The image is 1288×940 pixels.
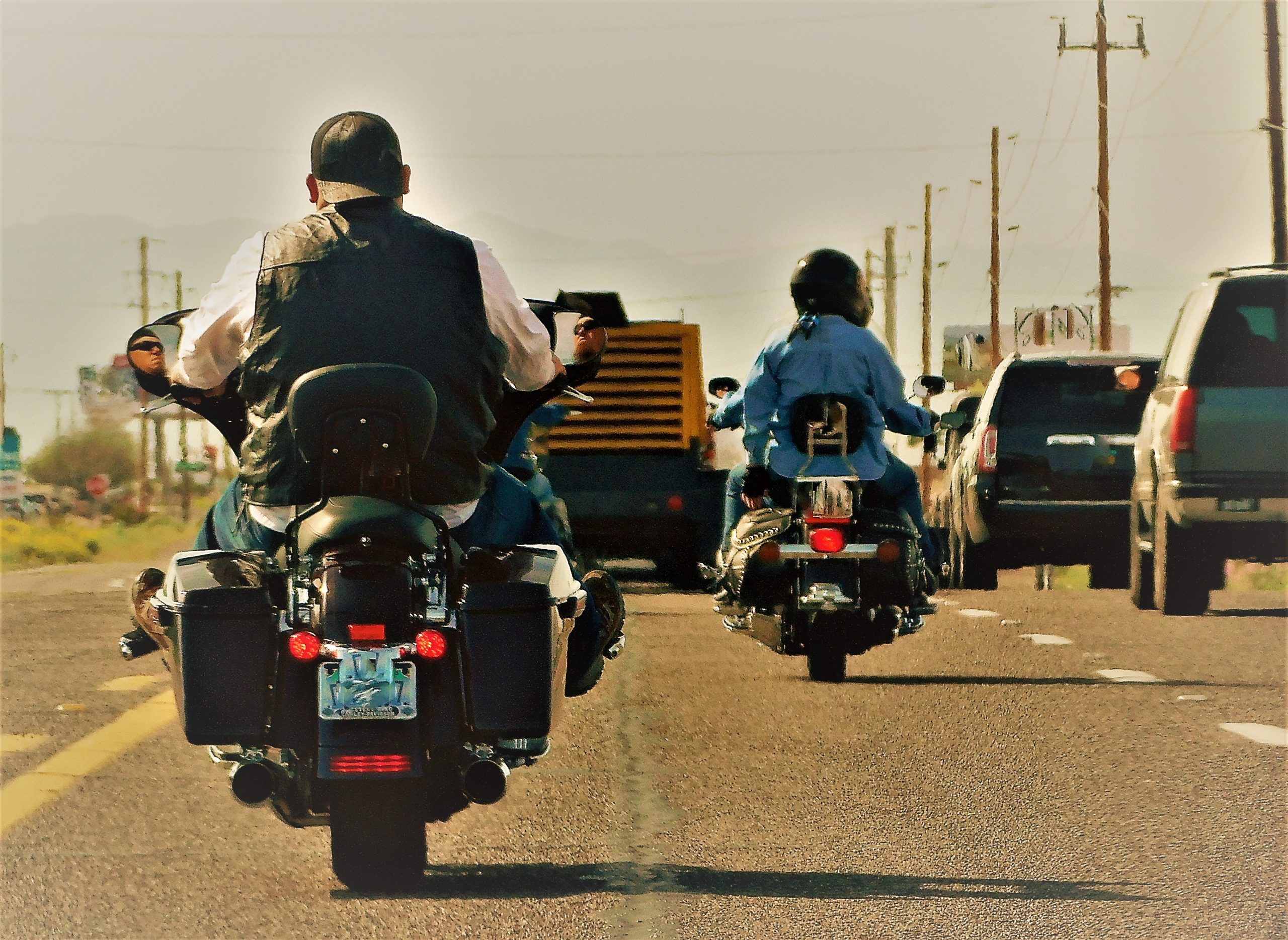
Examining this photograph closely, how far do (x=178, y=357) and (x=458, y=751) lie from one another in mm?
1331

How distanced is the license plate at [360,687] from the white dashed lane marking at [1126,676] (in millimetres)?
7642

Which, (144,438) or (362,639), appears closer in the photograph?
(362,639)

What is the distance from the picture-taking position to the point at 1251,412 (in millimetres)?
14992

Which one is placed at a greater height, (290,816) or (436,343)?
(436,343)

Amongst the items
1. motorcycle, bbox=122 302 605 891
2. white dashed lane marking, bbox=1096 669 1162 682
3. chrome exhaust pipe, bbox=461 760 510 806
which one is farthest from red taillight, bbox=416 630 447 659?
white dashed lane marking, bbox=1096 669 1162 682

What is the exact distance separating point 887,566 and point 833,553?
0.88 ft

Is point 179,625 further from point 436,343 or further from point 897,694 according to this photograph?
point 897,694

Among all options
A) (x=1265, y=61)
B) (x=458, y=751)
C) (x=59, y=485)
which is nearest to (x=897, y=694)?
(x=458, y=751)

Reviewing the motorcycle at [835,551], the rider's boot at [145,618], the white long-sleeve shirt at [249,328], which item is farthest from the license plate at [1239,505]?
the rider's boot at [145,618]

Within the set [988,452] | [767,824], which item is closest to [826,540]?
[767,824]

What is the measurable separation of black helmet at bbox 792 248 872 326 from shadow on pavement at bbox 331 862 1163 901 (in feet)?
14.6

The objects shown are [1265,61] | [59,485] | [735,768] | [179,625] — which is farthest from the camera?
[59,485]

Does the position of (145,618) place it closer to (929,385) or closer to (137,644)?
(137,644)

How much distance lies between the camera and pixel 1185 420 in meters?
15.2
